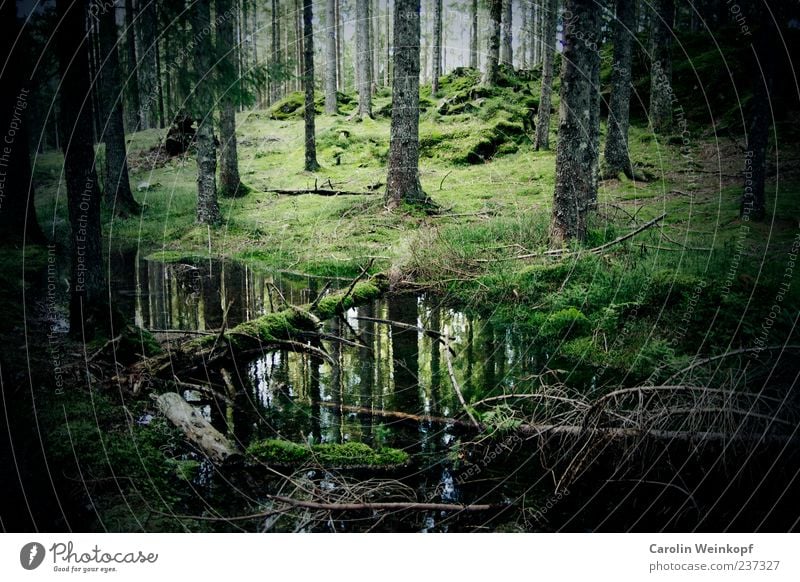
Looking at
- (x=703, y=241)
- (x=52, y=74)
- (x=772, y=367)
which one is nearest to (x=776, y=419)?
(x=772, y=367)

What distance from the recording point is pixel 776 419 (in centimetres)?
356

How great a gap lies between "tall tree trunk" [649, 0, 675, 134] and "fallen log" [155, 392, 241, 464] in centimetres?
1758

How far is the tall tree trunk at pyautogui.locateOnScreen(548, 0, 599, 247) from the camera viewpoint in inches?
283

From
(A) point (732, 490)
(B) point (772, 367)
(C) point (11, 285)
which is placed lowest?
(A) point (732, 490)

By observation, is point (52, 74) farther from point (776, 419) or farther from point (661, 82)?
point (661, 82)

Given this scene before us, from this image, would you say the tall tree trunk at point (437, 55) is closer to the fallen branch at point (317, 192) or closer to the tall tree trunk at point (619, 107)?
the tall tree trunk at point (619, 107)

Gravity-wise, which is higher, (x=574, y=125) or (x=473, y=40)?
(x=473, y=40)

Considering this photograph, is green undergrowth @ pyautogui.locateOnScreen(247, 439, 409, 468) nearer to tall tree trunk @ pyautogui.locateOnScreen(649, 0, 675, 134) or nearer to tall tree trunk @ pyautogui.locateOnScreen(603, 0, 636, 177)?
tall tree trunk @ pyautogui.locateOnScreen(603, 0, 636, 177)

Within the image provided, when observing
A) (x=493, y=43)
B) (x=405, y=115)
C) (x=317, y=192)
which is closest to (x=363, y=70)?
(x=493, y=43)

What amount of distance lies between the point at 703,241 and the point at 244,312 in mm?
7180

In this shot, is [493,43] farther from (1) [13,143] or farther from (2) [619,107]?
(1) [13,143]

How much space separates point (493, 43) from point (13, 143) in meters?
20.5

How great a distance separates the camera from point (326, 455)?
4102 mm

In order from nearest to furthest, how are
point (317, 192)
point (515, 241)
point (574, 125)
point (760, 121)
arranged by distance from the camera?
point (574, 125), point (760, 121), point (515, 241), point (317, 192)
